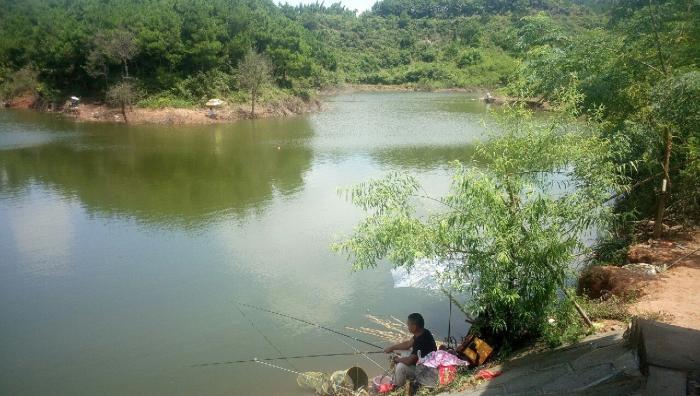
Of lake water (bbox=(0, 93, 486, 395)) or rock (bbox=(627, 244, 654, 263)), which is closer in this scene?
Result: lake water (bbox=(0, 93, 486, 395))

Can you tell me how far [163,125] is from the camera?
3228 centimetres

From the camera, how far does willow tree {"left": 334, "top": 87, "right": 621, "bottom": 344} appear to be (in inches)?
229

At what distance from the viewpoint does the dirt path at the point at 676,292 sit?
644 cm

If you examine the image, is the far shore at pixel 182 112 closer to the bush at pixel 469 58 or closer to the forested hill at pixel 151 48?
the forested hill at pixel 151 48

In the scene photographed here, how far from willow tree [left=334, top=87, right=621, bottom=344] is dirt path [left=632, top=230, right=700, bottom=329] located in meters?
1.13

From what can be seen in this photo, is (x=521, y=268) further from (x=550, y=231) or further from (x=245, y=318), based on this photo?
(x=245, y=318)

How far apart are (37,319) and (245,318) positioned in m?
3.52

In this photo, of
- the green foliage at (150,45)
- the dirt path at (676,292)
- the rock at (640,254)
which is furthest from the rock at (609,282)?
the green foliage at (150,45)

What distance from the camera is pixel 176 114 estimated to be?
33.6m

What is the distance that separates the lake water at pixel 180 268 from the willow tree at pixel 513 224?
106cm

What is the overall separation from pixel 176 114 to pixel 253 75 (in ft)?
18.3

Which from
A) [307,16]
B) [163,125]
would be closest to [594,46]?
[163,125]

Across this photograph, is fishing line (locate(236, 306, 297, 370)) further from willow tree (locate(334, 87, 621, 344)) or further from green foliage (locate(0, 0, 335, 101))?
green foliage (locate(0, 0, 335, 101))

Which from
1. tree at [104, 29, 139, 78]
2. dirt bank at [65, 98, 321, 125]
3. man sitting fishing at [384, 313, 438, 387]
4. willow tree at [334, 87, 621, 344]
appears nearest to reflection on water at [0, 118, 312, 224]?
dirt bank at [65, 98, 321, 125]
